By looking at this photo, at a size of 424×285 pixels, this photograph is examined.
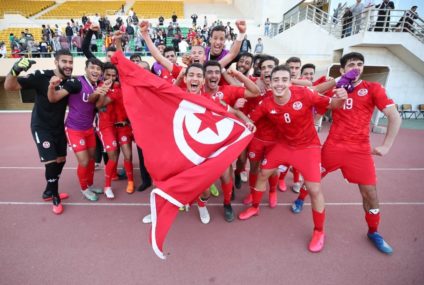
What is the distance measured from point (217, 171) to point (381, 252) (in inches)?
88.4

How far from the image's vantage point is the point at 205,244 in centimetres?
308

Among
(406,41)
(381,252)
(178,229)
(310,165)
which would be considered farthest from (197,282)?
(406,41)

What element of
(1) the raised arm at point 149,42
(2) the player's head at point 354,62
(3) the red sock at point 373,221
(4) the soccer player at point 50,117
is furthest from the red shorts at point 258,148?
(4) the soccer player at point 50,117

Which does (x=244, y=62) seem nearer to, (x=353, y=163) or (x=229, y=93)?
(x=229, y=93)

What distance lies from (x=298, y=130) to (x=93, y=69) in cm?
308

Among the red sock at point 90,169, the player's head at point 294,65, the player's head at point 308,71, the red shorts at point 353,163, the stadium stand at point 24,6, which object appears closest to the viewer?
the red shorts at point 353,163

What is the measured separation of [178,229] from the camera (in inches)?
132

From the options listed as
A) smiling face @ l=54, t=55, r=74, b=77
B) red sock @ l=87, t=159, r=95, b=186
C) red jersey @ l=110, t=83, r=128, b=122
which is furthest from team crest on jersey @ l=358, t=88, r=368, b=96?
red sock @ l=87, t=159, r=95, b=186

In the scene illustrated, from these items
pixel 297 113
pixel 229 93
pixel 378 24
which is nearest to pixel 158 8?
pixel 378 24

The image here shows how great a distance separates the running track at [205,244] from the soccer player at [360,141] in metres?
0.42

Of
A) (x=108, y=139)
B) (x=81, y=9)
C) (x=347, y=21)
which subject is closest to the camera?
(x=108, y=139)

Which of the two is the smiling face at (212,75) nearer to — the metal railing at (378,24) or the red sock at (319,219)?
the red sock at (319,219)

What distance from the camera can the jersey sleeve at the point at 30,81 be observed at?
10.5 feet

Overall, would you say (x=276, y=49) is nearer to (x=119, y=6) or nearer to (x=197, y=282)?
(x=197, y=282)
